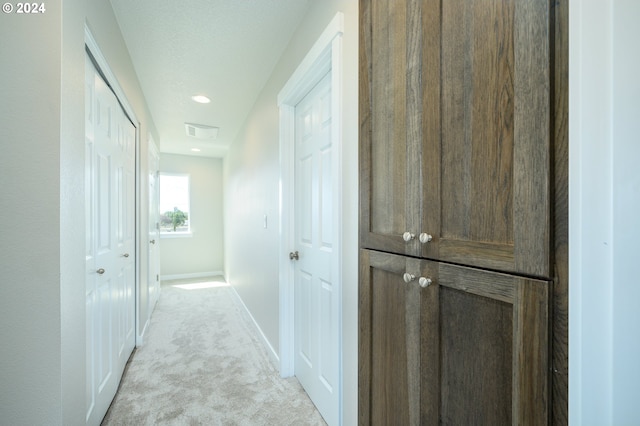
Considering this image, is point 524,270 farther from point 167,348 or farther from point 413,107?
point 167,348

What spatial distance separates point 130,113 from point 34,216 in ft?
5.32

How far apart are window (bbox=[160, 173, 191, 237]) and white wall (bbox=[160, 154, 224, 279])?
0.10 meters

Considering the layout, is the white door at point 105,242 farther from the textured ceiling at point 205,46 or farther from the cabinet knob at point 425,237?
the cabinet knob at point 425,237

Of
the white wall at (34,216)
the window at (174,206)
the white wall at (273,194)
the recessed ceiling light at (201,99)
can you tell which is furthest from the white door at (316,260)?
the window at (174,206)

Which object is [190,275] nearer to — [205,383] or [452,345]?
[205,383]

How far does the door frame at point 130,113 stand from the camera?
4.67 feet

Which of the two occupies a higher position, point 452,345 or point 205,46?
point 205,46

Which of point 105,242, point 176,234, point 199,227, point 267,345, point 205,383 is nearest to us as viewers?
point 105,242

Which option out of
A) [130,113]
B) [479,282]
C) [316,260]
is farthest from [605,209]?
[130,113]

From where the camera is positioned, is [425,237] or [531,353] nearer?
[531,353]

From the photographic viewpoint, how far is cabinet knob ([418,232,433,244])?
0.75 meters

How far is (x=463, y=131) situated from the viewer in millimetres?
666

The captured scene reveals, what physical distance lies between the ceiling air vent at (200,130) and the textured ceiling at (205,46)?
458 millimetres

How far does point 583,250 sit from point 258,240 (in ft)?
8.81
